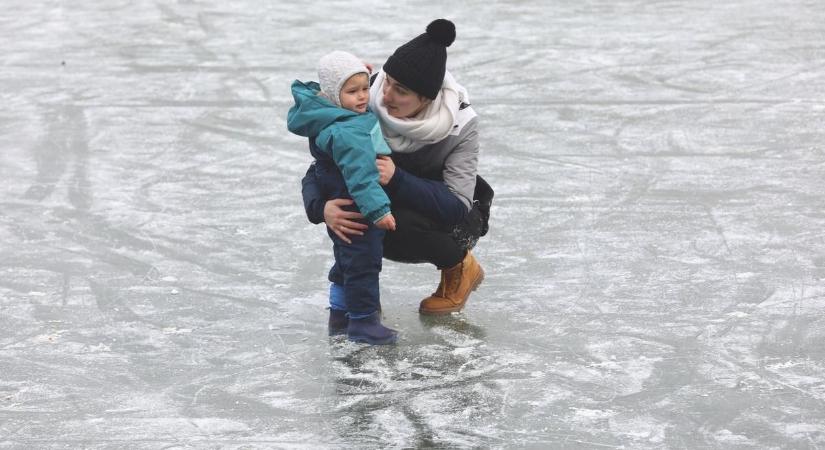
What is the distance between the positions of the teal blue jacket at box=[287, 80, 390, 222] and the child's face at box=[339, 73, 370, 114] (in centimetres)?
3

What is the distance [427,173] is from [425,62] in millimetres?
477

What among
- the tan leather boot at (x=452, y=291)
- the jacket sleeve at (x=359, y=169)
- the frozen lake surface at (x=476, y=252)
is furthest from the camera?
the tan leather boot at (x=452, y=291)

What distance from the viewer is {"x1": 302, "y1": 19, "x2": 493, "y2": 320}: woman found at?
4.25 meters

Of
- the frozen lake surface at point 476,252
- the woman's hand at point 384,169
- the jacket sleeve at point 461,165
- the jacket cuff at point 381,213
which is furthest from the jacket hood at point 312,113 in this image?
the frozen lake surface at point 476,252

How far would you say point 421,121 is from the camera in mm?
4305

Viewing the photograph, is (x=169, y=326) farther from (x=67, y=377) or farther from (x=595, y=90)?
(x=595, y=90)

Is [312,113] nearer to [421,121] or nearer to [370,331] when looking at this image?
[421,121]

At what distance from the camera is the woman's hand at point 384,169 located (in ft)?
13.9

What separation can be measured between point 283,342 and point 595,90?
4170 millimetres

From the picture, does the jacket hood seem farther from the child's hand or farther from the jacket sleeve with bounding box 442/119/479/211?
the jacket sleeve with bounding box 442/119/479/211

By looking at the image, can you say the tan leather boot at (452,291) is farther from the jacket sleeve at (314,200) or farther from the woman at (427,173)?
the jacket sleeve at (314,200)

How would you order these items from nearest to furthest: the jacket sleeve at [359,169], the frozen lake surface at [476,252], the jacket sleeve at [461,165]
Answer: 1. the frozen lake surface at [476,252]
2. the jacket sleeve at [359,169]
3. the jacket sleeve at [461,165]

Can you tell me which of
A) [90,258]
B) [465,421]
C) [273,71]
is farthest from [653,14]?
[465,421]

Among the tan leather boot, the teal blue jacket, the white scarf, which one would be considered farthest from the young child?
the tan leather boot
